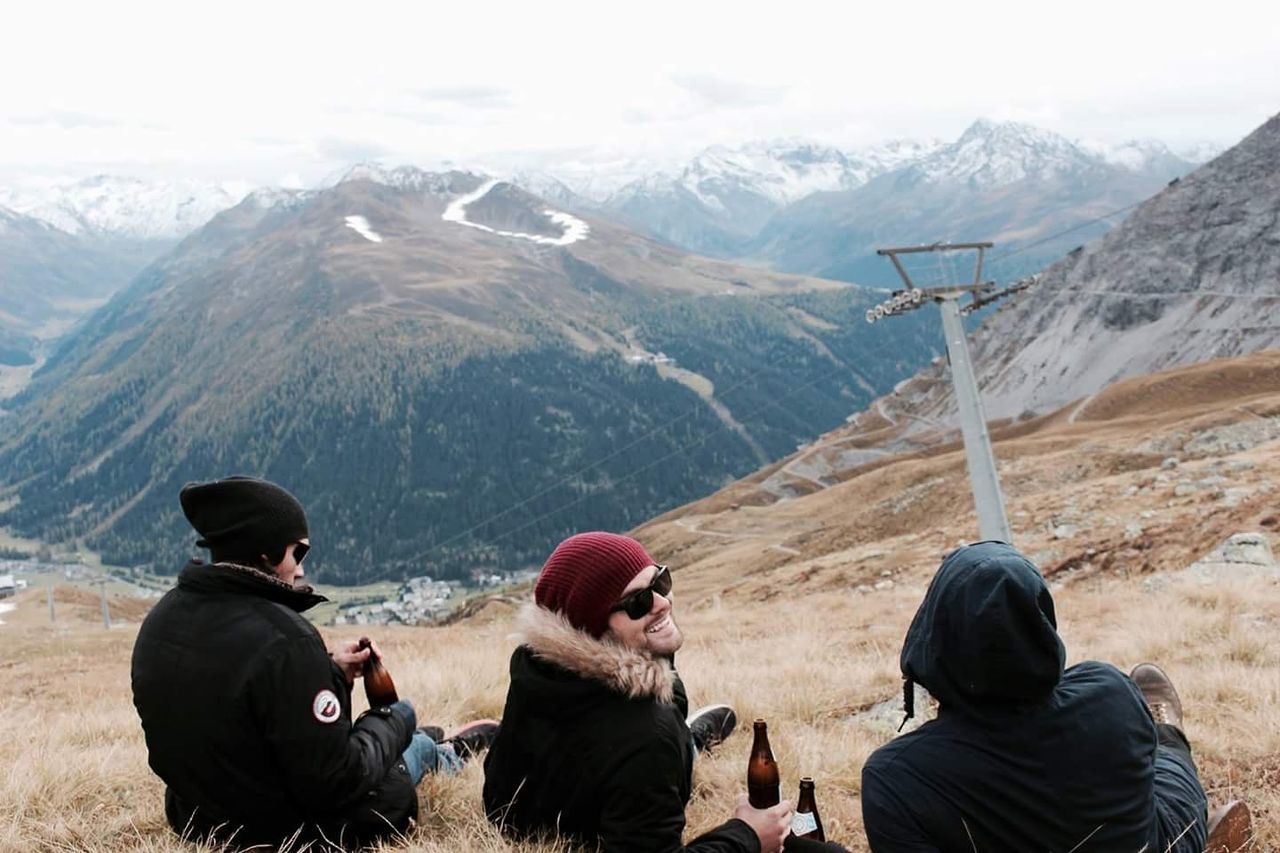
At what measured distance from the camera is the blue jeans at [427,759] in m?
5.70

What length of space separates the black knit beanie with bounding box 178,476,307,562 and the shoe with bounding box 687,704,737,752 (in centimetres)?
335

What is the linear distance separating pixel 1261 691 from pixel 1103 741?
4193mm

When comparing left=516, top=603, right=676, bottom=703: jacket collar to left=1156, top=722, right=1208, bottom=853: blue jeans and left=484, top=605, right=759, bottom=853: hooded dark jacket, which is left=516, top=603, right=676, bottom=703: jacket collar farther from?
left=1156, top=722, right=1208, bottom=853: blue jeans

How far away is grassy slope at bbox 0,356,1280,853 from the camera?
5383mm

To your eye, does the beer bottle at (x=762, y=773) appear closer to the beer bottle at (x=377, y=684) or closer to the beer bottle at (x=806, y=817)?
the beer bottle at (x=806, y=817)

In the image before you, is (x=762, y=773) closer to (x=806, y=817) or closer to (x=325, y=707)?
(x=806, y=817)

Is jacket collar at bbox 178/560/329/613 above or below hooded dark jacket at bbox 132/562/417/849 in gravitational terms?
above

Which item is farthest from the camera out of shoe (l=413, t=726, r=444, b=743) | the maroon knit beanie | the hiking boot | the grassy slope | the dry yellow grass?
shoe (l=413, t=726, r=444, b=743)

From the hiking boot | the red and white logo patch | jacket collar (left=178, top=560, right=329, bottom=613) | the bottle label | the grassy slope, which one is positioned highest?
jacket collar (left=178, top=560, right=329, bottom=613)

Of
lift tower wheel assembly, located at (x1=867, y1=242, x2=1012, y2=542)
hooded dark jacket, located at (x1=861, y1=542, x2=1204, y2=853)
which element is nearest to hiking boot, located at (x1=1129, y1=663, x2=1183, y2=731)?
hooded dark jacket, located at (x1=861, y1=542, x2=1204, y2=853)

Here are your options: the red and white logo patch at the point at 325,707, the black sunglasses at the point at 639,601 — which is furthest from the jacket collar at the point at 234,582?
the black sunglasses at the point at 639,601

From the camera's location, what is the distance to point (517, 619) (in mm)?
4359

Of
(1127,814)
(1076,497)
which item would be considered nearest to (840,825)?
(1127,814)

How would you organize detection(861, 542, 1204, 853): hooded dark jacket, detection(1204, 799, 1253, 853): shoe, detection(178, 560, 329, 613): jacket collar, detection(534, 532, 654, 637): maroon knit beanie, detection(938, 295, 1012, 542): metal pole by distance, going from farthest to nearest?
detection(938, 295, 1012, 542): metal pole
detection(178, 560, 329, 613): jacket collar
detection(1204, 799, 1253, 853): shoe
detection(534, 532, 654, 637): maroon knit beanie
detection(861, 542, 1204, 853): hooded dark jacket
